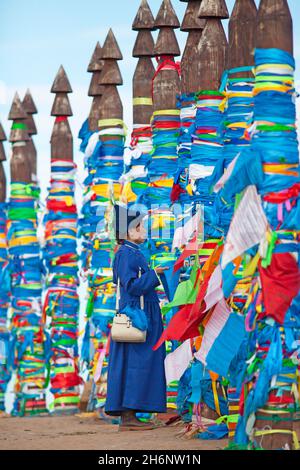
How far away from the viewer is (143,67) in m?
14.6

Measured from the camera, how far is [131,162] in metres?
14.8

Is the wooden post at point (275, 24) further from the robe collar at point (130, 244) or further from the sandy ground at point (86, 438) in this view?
the robe collar at point (130, 244)

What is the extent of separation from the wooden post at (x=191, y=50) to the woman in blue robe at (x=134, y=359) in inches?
52.8

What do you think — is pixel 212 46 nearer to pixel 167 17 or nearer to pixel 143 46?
pixel 167 17

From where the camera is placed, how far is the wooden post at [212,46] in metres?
11.5

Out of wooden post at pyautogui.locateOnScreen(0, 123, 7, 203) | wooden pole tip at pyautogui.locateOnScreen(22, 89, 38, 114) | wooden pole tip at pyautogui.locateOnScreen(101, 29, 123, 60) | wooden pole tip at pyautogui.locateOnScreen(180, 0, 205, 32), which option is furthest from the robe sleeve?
wooden pole tip at pyautogui.locateOnScreen(22, 89, 38, 114)

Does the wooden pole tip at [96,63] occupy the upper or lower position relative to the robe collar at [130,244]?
upper

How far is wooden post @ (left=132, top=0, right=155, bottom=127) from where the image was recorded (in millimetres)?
14508

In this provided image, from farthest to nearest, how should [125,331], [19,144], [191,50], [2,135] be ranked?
[2,135]
[19,144]
[191,50]
[125,331]

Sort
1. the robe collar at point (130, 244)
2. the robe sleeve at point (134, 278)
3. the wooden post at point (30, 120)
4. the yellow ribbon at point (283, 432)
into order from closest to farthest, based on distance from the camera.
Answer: the yellow ribbon at point (283, 432) → the robe sleeve at point (134, 278) → the robe collar at point (130, 244) → the wooden post at point (30, 120)

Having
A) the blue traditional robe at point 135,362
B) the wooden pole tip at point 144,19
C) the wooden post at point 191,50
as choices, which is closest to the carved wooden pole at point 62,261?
the wooden pole tip at point 144,19

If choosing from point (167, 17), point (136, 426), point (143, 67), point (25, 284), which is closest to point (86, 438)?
point (136, 426)

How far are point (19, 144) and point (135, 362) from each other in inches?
256

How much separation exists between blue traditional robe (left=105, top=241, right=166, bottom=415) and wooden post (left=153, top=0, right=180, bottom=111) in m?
2.03
